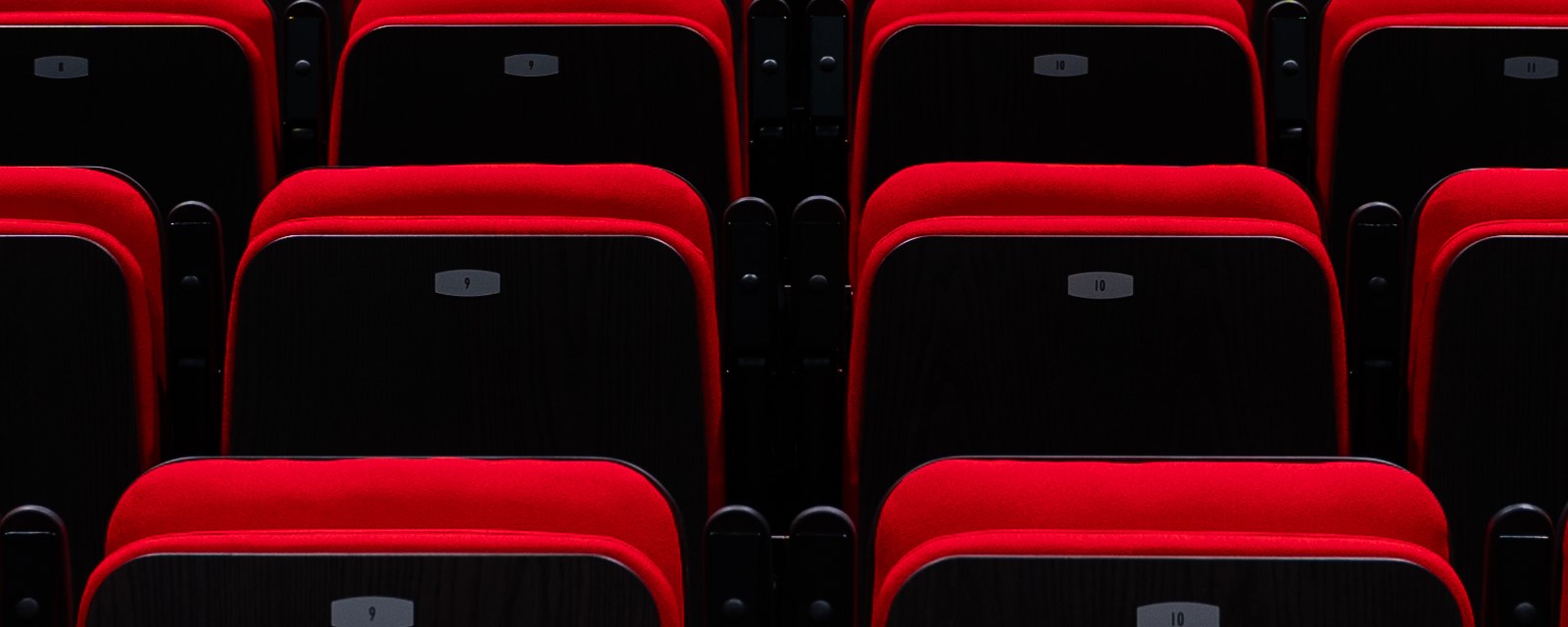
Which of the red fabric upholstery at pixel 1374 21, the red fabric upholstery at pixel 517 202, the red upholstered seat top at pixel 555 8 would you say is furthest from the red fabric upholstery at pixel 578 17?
the red fabric upholstery at pixel 1374 21

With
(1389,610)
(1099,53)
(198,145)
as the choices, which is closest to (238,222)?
(198,145)

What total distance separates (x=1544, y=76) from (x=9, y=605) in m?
0.57

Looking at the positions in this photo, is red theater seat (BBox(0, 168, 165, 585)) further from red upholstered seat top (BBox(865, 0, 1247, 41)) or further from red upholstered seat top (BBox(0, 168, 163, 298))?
red upholstered seat top (BBox(865, 0, 1247, 41))

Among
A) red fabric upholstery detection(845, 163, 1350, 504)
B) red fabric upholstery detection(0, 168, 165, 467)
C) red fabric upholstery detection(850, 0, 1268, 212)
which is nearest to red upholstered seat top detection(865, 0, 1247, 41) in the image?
red fabric upholstery detection(850, 0, 1268, 212)

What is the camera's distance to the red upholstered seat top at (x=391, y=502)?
50 centimetres

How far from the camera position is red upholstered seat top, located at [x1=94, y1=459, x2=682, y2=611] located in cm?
50

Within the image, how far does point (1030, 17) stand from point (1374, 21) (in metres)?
0.13

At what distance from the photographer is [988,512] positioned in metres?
0.50

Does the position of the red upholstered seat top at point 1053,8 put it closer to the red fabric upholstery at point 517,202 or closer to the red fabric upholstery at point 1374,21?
the red fabric upholstery at point 1374,21

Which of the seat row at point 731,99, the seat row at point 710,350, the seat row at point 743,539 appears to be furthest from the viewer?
the seat row at point 731,99

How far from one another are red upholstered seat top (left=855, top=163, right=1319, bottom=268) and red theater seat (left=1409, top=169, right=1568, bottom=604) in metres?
0.05

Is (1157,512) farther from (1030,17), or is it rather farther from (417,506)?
(1030,17)

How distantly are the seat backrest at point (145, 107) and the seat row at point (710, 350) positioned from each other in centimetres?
17

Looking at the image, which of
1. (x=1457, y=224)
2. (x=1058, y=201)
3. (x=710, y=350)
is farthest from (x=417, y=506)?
(x=1457, y=224)
